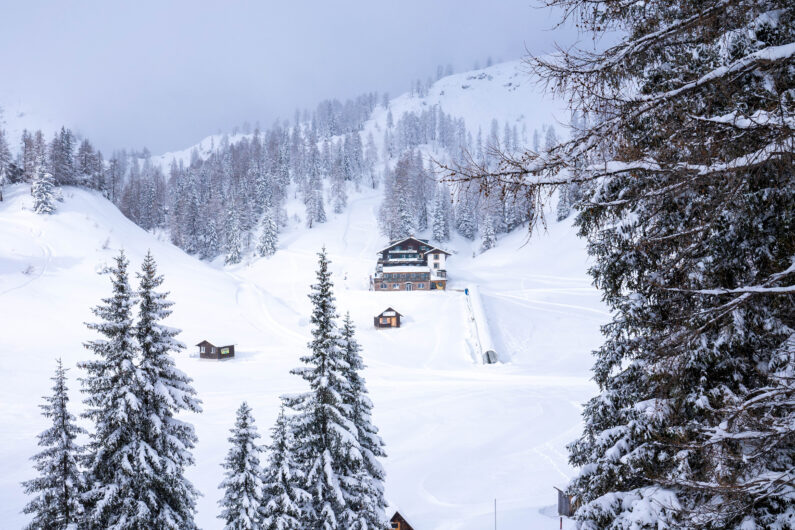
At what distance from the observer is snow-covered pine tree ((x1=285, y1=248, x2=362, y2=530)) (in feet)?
36.0

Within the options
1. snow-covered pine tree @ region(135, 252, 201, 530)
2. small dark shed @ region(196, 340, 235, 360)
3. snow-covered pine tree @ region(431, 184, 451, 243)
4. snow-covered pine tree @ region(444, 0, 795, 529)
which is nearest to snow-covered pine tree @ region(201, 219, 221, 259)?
snow-covered pine tree @ region(431, 184, 451, 243)

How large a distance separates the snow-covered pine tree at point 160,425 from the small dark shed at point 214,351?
3145 centimetres

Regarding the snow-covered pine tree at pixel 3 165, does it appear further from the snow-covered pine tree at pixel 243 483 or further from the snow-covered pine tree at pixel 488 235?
the snow-covered pine tree at pixel 488 235

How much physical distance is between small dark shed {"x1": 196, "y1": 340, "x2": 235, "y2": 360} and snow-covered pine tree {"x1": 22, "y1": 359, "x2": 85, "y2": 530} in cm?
3173

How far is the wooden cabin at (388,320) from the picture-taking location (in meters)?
48.2

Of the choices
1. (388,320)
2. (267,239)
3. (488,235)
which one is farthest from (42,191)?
(488,235)

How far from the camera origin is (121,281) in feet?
34.1

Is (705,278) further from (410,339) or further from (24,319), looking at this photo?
(24,319)

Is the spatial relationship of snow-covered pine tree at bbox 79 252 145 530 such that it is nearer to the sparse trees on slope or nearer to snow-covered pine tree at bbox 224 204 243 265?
the sparse trees on slope

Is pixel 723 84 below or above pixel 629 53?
below

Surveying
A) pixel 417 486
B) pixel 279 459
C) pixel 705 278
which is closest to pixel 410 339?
pixel 417 486

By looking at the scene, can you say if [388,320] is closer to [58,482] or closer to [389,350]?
[389,350]

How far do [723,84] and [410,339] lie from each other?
42.7 meters

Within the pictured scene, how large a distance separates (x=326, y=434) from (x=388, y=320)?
36997 millimetres
